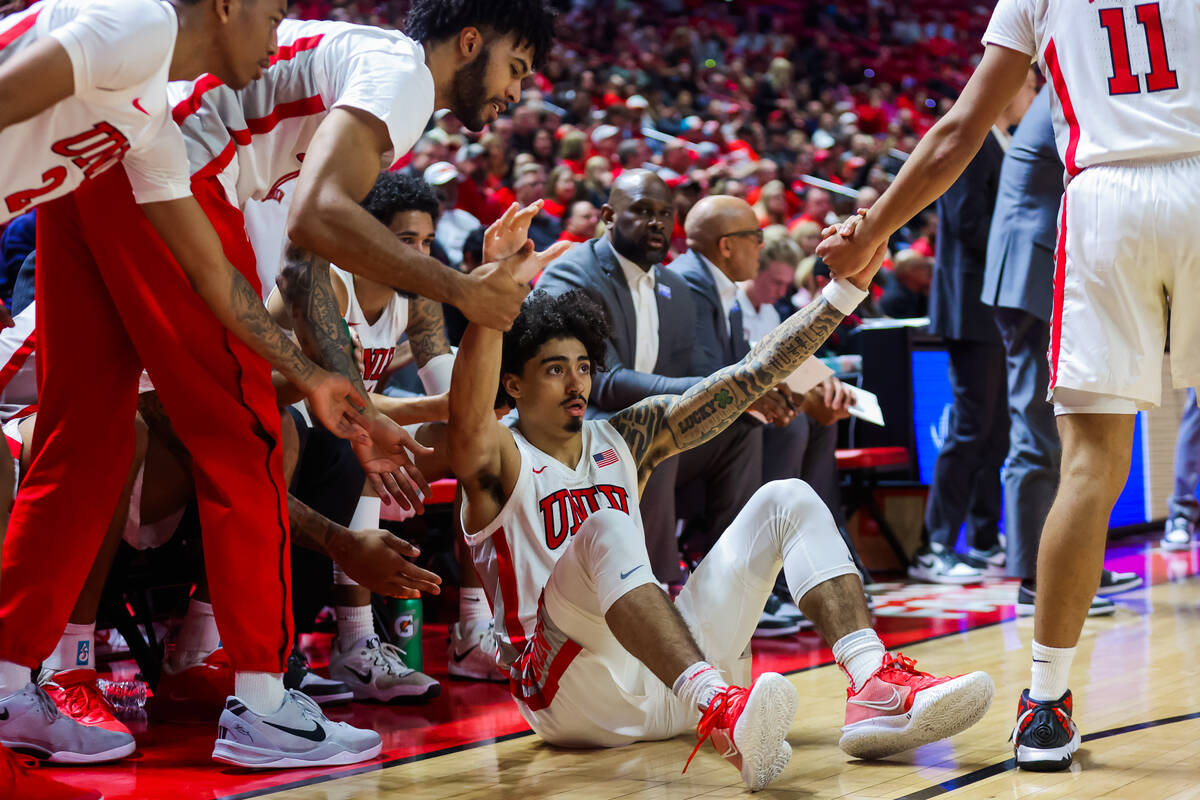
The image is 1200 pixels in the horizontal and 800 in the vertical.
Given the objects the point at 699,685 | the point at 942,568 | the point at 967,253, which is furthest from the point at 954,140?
the point at 942,568

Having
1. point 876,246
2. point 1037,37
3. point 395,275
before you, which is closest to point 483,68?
point 395,275

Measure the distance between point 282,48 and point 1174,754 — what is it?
2354 millimetres

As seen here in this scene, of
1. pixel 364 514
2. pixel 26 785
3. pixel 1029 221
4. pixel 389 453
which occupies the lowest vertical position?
pixel 364 514

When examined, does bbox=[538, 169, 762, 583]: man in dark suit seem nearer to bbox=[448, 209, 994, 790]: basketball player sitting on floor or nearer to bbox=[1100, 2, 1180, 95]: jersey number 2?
bbox=[448, 209, 994, 790]: basketball player sitting on floor

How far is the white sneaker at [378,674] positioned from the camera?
11.0ft

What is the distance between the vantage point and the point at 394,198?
371cm

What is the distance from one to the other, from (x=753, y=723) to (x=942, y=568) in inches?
139

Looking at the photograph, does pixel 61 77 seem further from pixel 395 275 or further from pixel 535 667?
pixel 535 667

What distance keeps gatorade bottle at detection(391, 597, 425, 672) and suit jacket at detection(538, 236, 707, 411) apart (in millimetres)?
901

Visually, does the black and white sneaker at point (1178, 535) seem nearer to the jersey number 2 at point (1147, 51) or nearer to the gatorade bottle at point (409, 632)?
the gatorade bottle at point (409, 632)

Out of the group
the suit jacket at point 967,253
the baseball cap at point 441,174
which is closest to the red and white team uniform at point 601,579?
the suit jacket at point 967,253

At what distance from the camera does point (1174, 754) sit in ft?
8.09

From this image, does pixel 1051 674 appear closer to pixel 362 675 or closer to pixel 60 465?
pixel 362 675

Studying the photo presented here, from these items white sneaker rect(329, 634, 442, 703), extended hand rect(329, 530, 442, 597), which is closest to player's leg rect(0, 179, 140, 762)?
extended hand rect(329, 530, 442, 597)
